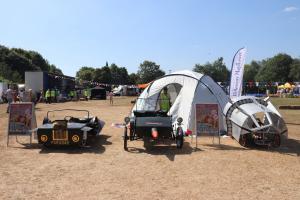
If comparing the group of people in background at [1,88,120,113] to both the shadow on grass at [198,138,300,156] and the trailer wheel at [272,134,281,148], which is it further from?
the trailer wheel at [272,134,281,148]

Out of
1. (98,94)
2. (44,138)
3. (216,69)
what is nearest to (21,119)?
(44,138)

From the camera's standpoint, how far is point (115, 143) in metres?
11.8

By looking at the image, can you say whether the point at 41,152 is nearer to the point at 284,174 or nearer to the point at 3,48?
the point at 284,174

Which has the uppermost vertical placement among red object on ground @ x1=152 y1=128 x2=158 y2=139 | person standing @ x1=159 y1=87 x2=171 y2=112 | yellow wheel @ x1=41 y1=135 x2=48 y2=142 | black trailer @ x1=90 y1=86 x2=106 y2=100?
black trailer @ x1=90 y1=86 x2=106 y2=100

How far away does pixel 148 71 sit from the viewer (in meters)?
134

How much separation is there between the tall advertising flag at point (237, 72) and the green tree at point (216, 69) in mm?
109192

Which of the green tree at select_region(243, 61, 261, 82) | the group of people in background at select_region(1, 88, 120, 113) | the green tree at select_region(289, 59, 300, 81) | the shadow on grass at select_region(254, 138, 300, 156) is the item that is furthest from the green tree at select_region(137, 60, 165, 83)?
the shadow on grass at select_region(254, 138, 300, 156)

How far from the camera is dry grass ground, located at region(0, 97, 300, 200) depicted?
657cm

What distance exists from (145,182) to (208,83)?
770 cm

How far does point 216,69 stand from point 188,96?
119508 millimetres

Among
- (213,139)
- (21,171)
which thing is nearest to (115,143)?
(213,139)

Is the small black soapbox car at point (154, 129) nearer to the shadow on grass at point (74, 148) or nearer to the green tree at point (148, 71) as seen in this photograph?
the shadow on grass at point (74, 148)

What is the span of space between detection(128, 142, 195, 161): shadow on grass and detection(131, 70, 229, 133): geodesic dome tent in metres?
2.17

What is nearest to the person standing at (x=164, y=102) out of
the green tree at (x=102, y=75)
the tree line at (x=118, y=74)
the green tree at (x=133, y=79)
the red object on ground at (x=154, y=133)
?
the red object on ground at (x=154, y=133)
